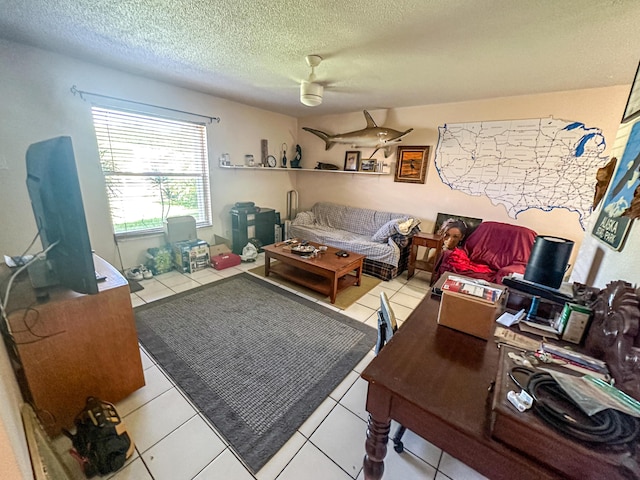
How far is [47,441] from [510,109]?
469 centimetres

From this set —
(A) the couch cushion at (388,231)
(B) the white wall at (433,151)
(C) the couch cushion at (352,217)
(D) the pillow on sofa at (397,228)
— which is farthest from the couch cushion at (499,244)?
(C) the couch cushion at (352,217)

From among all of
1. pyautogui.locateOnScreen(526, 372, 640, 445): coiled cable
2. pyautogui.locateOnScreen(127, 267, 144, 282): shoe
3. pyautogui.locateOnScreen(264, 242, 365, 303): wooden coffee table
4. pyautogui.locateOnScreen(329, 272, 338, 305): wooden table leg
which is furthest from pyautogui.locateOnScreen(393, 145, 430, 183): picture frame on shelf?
pyautogui.locateOnScreen(127, 267, 144, 282): shoe

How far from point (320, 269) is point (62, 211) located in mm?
2099

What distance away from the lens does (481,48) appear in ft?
6.21

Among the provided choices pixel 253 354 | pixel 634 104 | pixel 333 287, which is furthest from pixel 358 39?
pixel 253 354

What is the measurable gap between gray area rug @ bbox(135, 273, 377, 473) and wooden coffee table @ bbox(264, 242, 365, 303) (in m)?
0.25

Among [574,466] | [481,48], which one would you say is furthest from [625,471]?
[481,48]

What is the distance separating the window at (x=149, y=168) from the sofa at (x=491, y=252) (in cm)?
352

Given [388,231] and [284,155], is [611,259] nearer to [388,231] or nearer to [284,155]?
[388,231]

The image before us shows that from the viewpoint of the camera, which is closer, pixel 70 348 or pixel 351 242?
pixel 70 348

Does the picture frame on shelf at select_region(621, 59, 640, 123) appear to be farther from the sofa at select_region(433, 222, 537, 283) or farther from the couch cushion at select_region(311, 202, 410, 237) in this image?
the couch cushion at select_region(311, 202, 410, 237)

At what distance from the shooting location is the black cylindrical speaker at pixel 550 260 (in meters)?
1.21

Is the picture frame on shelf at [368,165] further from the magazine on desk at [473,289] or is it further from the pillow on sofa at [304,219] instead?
the magazine on desk at [473,289]

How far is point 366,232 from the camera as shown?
13.8 feet
